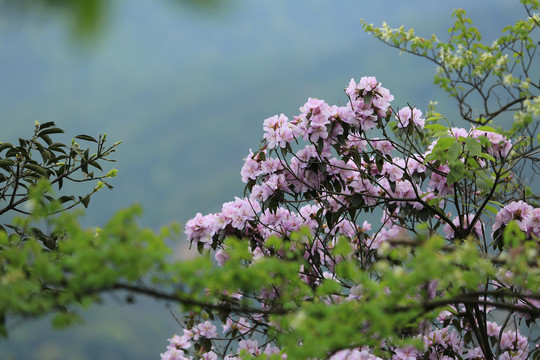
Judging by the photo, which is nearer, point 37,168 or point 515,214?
point 37,168

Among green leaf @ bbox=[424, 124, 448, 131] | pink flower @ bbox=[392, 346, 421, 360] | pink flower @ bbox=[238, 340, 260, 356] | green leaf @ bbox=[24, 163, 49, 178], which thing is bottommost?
pink flower @ bbox=[392, 346, 421, 360]

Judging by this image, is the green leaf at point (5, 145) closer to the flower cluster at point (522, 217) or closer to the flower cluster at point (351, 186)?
the flower cluster at point (351, 186)

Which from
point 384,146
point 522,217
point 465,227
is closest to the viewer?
point 522,217

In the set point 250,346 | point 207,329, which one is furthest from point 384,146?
point 207,329

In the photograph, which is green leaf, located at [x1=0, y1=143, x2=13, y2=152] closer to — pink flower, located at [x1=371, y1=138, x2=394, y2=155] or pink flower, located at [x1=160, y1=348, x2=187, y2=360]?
pink flower, located at [x1=160, y1=348, x2=187, y2=360]

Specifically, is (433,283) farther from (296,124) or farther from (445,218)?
(296,124)

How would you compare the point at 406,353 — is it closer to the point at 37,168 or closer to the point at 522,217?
the point at 522,217

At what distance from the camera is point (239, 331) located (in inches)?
126

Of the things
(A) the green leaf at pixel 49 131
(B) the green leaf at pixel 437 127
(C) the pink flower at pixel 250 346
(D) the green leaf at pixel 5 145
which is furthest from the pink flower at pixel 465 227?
(D) the green leaf at pixel 5 145

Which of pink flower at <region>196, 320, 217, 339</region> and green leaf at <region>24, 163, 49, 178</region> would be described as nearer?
green leaf at <region>24, 163, 49, 178</region>

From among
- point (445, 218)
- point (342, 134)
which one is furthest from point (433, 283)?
point (342, 134)

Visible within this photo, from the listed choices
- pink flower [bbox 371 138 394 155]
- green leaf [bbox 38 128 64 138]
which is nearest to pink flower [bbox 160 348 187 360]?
green leaf [bbox 38 128 64 138]

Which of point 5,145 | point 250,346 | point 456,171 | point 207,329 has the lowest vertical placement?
point 250,346

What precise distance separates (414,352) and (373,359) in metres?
0.27
